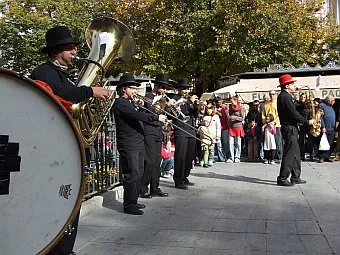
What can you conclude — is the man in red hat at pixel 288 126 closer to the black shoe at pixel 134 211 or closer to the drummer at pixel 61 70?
the black shoe at pixel 134 211

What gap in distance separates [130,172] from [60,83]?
2796 mm

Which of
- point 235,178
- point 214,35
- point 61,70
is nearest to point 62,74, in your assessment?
point 61,70

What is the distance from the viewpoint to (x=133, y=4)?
20.0m

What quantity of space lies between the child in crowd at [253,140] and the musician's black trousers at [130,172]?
22.7ft

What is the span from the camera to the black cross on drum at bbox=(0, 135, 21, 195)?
2.63 m

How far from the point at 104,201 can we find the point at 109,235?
166 centimetres

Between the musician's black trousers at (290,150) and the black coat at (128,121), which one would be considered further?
the musician's black trousers at (290,150)

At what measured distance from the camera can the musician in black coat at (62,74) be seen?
3350 millimetres

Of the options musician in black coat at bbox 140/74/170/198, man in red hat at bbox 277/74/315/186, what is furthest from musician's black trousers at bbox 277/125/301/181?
musician in black coat at bbox 140/74/170/198

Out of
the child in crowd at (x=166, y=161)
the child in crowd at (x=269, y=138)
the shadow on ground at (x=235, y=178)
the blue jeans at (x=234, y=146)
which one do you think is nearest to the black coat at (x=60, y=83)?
the shadow on ground at (x=235, y=178)

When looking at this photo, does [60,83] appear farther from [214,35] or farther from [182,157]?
[214,35]

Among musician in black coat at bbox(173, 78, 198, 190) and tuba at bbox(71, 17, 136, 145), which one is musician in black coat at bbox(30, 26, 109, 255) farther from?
musician in black coat at bbox(173, 78, 198, 190)

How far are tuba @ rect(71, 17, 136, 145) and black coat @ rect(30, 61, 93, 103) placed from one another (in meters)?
0.20

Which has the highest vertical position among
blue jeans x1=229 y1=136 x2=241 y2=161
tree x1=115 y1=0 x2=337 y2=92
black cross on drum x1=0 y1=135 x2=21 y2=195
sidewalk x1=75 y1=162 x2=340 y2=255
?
tree x1=115 y1=0 x2=337 y2=92
